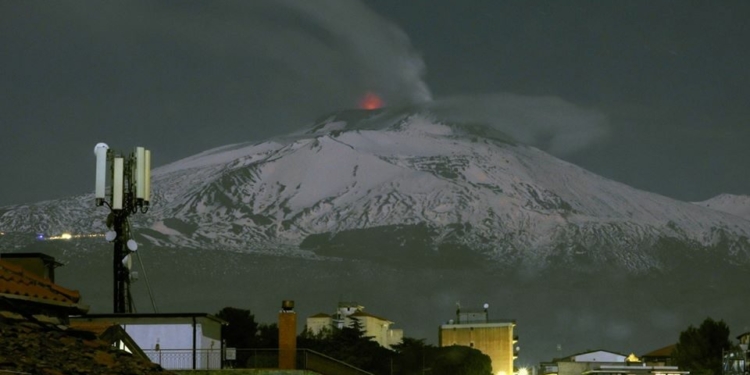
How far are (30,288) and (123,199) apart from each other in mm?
32557

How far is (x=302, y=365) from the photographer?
45875mm

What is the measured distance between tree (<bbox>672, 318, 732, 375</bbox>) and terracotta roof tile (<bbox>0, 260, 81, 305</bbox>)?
13853 cm

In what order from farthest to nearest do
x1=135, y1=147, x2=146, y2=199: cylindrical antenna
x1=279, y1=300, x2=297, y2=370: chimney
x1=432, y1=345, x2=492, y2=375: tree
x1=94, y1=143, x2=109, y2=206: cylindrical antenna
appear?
x1=432, y1=345, x2=492, y2=375: tree, x1=135, y1=147, x2=146, y2=199: cylindrical antenna, x1=94, y1=143, x2=109, y2=206: cylindrical antenna, x1=279, y1=300, x2=297, y2=370: chimney

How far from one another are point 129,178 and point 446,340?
14222 centimetres

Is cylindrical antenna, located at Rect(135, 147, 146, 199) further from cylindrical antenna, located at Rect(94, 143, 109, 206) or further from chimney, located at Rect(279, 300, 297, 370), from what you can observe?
chimney, located at Rect(279, 300, 297, 370)

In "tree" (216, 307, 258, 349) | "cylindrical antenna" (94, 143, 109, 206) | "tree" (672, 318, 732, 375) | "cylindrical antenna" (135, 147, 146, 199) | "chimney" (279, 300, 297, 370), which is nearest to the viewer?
"chimney" (279, 300, 297, 370)

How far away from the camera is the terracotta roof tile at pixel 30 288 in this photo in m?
18.8

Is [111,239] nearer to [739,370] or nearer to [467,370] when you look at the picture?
[739,370]

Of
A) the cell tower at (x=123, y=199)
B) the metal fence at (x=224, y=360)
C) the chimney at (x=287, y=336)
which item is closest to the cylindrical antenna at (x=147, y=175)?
the cell tower at (x=123, y=199)

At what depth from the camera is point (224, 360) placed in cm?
4722

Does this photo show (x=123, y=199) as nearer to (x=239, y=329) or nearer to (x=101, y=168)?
(x=101, y=168)

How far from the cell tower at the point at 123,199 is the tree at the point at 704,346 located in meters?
110

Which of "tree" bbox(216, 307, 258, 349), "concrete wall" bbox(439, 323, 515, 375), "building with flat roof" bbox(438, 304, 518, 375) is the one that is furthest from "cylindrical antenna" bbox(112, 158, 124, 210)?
"building with flat roof" bbox(438, 304, 518, 375)

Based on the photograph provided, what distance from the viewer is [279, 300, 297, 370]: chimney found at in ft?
143
